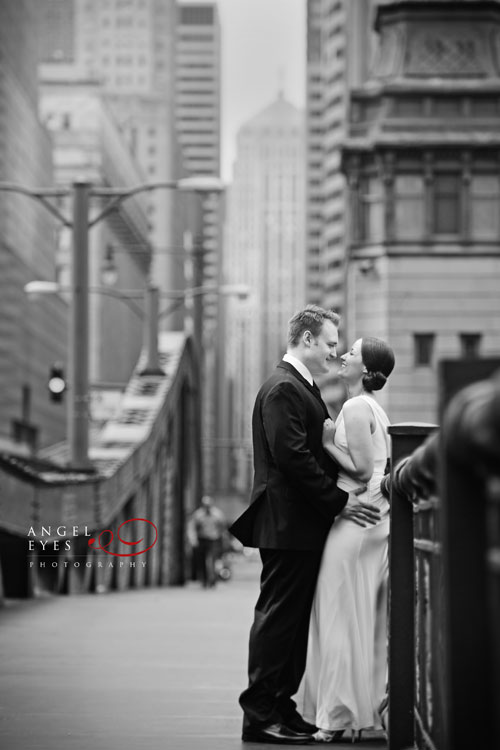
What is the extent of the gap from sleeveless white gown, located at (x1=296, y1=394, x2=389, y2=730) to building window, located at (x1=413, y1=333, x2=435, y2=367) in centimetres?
4950

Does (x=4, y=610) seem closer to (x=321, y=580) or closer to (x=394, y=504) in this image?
(x=321, y=580)

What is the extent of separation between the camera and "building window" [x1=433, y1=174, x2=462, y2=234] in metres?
56.8

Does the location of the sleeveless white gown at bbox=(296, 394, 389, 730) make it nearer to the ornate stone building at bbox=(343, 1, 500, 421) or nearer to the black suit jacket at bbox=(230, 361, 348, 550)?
the black suit jacket at bbox=(230, 361, 348, 550)

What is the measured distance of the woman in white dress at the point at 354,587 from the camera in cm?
634

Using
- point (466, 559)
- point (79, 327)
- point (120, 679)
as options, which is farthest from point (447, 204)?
point (466, 559)

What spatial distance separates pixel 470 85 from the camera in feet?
187

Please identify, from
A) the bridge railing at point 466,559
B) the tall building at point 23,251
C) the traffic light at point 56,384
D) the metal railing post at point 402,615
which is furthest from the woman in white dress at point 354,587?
the tall building at point 23,251

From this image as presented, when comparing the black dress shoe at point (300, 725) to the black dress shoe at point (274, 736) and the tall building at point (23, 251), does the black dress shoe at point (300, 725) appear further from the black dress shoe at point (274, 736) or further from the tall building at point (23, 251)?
the tall building at point (23, 251)

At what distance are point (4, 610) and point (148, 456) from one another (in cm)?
1490

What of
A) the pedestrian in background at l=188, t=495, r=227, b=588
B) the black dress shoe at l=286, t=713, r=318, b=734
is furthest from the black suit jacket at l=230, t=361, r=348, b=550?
the pedestrian in background at l=188, t=495, r=227, b=588

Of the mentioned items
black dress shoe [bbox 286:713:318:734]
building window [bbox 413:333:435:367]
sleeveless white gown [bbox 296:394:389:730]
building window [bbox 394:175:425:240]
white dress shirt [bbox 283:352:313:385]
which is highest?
building window [bbox 394:175:425:240]

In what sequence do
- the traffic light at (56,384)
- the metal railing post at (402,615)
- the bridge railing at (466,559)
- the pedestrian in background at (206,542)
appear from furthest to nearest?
the pedestrian in background at (206,542), the traffic light at (56,384), the metal railing post at (402,615), the bridge railing at (466,559)

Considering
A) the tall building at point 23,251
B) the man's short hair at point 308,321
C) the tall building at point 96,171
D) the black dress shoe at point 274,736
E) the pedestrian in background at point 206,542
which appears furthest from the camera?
the tall building at point 96,171

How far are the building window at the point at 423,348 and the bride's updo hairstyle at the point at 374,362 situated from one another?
4933 centimetres
